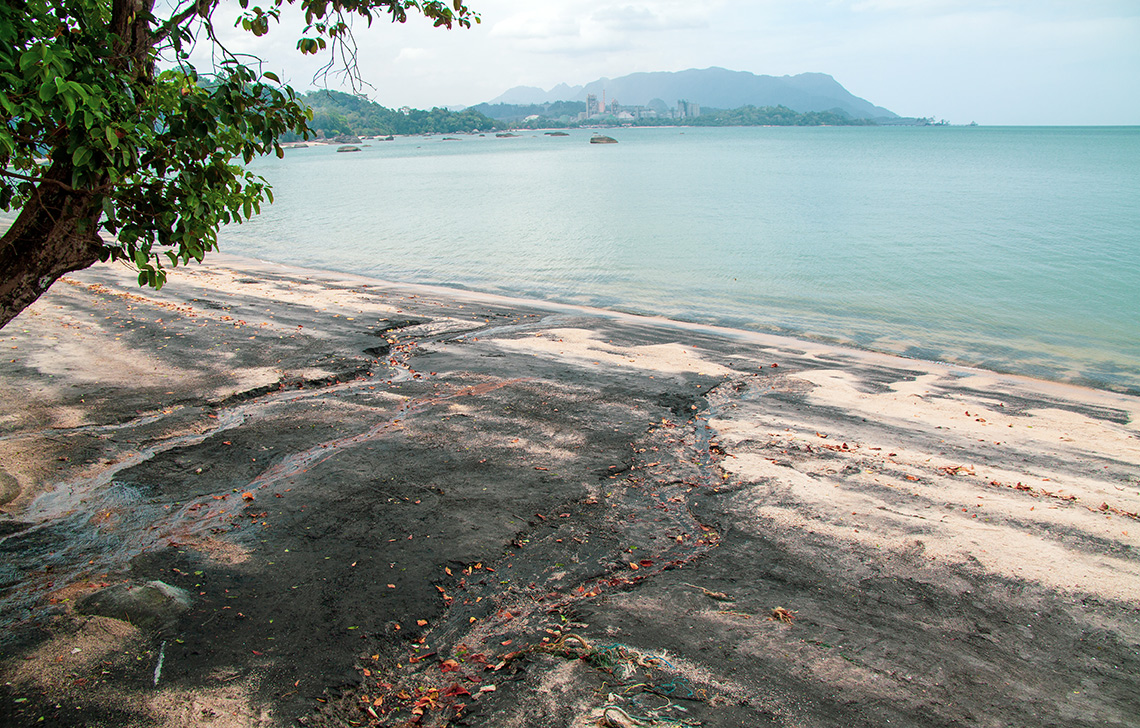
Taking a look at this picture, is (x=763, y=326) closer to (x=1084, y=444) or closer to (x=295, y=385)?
(x=1084, y=444)

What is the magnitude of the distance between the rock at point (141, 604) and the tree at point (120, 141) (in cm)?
237

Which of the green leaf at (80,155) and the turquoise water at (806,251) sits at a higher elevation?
the green leaf at (80,155)

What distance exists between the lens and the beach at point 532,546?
5086 mm

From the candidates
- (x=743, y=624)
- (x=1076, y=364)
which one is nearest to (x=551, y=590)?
(x=743, y=624)

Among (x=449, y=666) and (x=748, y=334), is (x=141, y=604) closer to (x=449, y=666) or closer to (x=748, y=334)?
(x=449, y=666)

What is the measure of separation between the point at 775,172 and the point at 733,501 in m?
86.6

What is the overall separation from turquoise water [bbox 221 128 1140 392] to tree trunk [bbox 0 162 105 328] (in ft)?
66.0

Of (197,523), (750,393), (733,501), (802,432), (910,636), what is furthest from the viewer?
(750,393)

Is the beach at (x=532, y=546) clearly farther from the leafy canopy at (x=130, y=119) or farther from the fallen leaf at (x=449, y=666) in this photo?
the leafy canopy at (x=130, y=119)

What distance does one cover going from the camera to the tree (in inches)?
179

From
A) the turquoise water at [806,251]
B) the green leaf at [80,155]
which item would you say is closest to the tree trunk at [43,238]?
the green leaf at [80,155]

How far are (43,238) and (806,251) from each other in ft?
118

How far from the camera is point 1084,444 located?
474 inches

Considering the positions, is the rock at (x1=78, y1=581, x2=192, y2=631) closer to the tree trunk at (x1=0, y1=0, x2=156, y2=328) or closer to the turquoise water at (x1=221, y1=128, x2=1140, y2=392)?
the tree trunk at (x1=0, y1=0, x2=156, y2=328)
